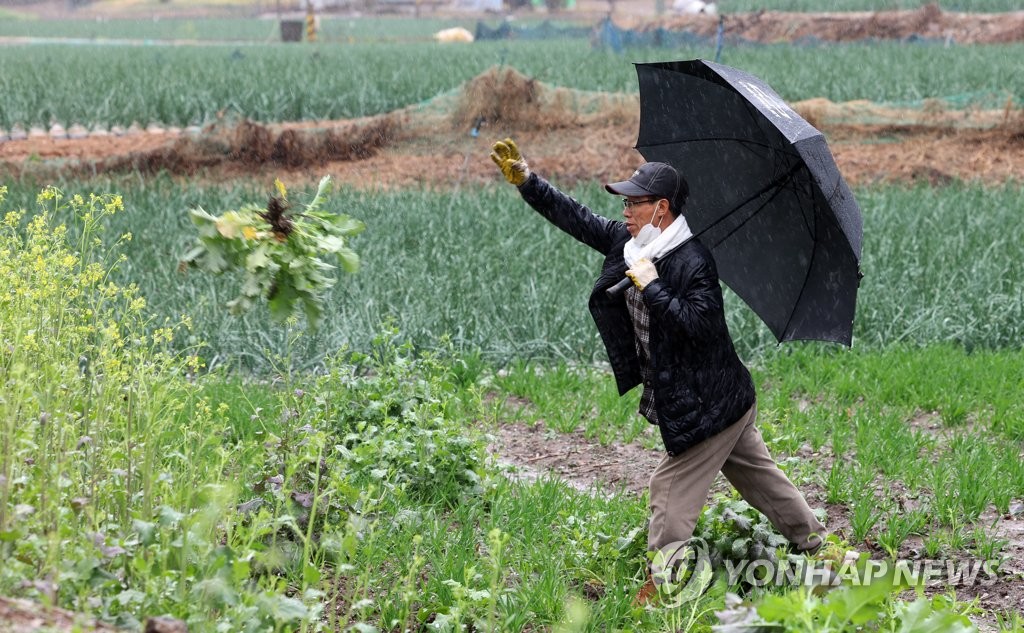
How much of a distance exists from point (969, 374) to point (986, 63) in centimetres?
1839

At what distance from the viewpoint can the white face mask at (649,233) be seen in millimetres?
3643

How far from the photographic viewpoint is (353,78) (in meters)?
19.8

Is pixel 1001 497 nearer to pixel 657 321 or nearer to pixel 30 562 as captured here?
pixel 657 321

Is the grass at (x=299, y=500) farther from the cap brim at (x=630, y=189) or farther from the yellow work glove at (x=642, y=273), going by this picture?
the cap brim at (x=630, y=189)

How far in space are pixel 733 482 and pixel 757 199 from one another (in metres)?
0.97

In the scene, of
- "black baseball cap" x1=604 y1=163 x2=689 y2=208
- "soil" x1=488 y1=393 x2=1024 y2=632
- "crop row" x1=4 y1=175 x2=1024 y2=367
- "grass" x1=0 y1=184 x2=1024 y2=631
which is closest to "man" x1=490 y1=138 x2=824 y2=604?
"black baseball cap" x1=604 y1=163 x2=689 y2=208

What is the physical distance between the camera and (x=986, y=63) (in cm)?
2244

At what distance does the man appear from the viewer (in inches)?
141

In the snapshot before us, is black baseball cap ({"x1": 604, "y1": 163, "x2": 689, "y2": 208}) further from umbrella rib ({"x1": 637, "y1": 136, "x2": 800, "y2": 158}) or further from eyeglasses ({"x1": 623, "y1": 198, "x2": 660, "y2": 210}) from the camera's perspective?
umbrella rib ({"x1": 637, "y1": 136, "x2": 800, "y2": 158})

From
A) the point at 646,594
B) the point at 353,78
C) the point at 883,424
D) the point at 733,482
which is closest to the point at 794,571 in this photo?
the point at 733,482

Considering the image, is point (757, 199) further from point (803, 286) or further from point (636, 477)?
Result: point (636, 477)

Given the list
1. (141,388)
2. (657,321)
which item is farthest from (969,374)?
(141,388)

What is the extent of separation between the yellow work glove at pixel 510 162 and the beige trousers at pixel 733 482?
109cm

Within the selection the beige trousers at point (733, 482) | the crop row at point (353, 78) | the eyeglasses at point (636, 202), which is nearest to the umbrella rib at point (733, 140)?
the eyeglasses at point (636, 202)
